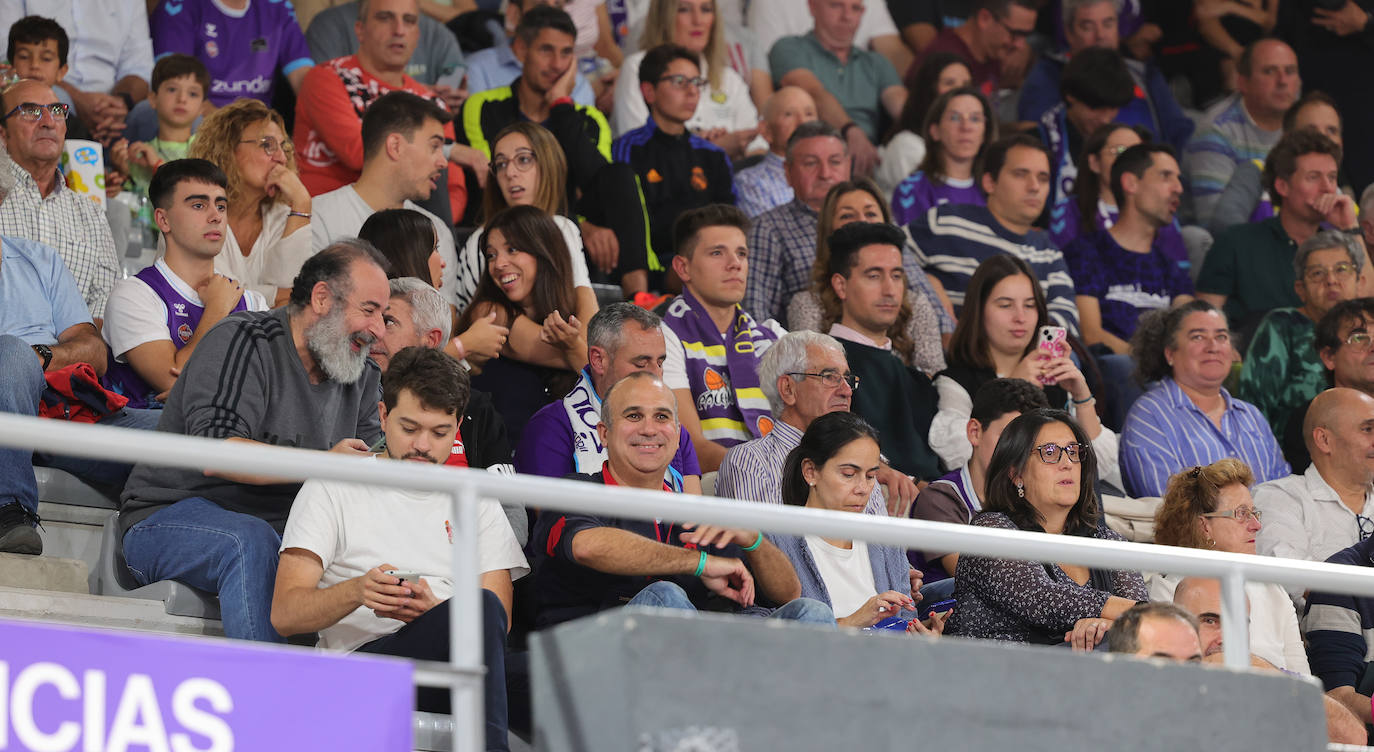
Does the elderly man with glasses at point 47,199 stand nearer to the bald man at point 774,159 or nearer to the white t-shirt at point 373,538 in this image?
the white t-shirt at point 373,538

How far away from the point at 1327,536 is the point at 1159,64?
5245 mm

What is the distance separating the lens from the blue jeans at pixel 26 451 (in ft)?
14.5

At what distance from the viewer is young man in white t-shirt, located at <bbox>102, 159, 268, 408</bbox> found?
527cm

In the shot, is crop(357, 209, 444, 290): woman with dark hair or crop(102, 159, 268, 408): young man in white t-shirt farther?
crop(357, 209, 444, 290): woman with dark hair

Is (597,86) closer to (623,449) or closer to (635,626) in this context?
(623,449)

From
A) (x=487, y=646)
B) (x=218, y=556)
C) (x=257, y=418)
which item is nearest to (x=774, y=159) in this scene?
(x=257, y=418)

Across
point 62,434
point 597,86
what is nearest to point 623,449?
point 62,434

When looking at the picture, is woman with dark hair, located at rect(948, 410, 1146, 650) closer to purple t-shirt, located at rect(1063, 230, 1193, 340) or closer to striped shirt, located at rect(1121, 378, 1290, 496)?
striped shirt, located at rect(1121, 378, 1290, 496)

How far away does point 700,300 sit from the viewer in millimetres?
6230

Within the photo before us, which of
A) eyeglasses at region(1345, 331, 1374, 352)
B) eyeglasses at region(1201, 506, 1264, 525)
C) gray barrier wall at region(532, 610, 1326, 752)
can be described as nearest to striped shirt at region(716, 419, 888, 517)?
eyeglasses at region(1201, 506, 1264, 525)

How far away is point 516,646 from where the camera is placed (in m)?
4.62

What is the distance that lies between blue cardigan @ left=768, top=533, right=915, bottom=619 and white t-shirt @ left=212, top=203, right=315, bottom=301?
2.20 meters

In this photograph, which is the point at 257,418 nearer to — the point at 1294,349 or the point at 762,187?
the point at 762,187

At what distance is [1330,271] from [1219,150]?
7.52ft
